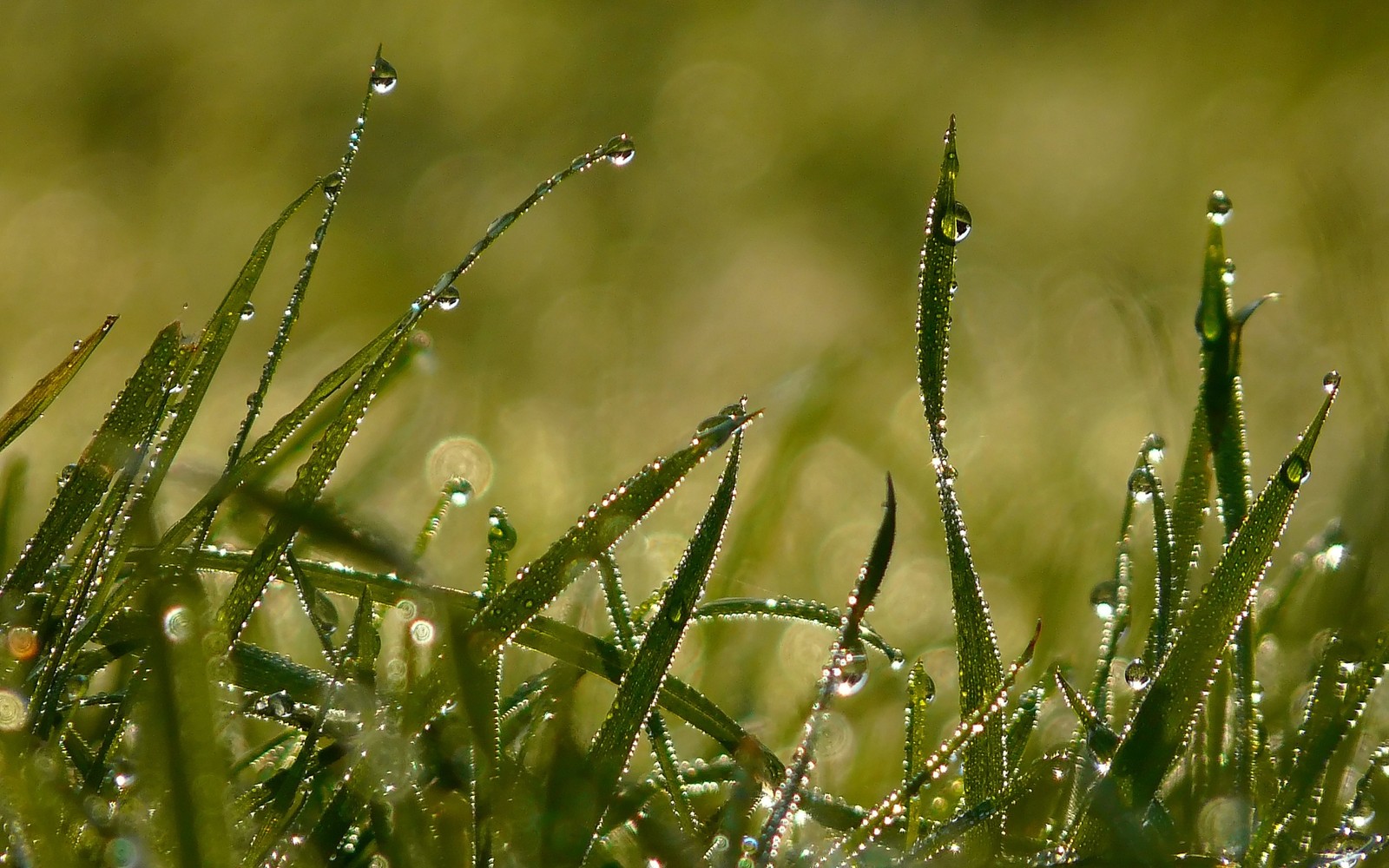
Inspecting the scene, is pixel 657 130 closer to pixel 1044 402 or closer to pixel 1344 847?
pixel 1044 402

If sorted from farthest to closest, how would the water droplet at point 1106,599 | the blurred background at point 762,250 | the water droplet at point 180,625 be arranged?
the blurred background at point 762,250, the water droplet at point 1106,599, the water droplet at point 180,625

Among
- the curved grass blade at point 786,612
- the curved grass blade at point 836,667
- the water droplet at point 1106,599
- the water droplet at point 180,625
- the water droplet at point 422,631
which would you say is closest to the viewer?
the water droplet at point 180,625

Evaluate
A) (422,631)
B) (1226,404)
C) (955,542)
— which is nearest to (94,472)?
(422,631)

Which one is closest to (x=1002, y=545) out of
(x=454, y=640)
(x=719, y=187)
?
(x=454, y=640)

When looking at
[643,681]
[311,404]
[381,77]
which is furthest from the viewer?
[381,77]

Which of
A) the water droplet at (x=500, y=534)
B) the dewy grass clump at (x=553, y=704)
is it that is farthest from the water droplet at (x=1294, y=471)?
the water droplet at (x=500, y=534)

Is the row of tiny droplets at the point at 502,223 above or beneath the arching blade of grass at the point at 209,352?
above

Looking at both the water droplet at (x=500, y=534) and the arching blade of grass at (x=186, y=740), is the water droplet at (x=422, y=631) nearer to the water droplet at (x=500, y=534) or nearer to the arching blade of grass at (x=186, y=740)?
the water droplet at (x=500, y=534)

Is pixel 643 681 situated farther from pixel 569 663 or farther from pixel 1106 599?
pixel 1106 599
